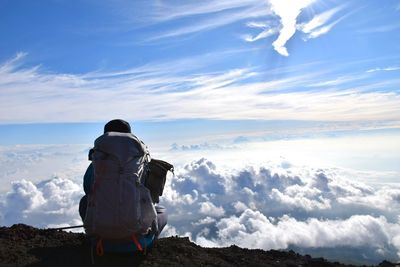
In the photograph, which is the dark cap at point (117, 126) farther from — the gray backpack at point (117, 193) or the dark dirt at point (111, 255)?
the dark dirt at point (111, 255)

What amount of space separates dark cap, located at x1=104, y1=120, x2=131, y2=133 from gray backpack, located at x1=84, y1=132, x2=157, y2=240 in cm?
66

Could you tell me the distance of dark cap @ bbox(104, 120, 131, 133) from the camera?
7732 mm

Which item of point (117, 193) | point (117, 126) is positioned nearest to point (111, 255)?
point (117, 193)

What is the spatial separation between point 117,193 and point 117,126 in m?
1.63

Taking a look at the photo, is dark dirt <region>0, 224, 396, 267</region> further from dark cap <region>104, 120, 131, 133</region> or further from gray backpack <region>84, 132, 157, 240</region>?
dark cap <region>104, 120, 131, 133</region>

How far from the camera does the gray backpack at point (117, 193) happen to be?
21.8 ft

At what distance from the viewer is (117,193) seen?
263 inches

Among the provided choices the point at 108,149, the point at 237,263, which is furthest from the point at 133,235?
the point at 237,263

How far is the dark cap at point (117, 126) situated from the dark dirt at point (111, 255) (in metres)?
2.57

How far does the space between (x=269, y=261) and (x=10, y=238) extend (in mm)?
6571

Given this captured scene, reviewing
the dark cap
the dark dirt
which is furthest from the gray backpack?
the dark dirt

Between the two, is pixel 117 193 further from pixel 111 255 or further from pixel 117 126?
pixel 111 255

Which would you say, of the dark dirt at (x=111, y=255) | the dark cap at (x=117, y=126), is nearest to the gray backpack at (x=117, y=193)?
the dark cap at (x=117, y=126)

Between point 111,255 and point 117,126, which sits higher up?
point 117,126
